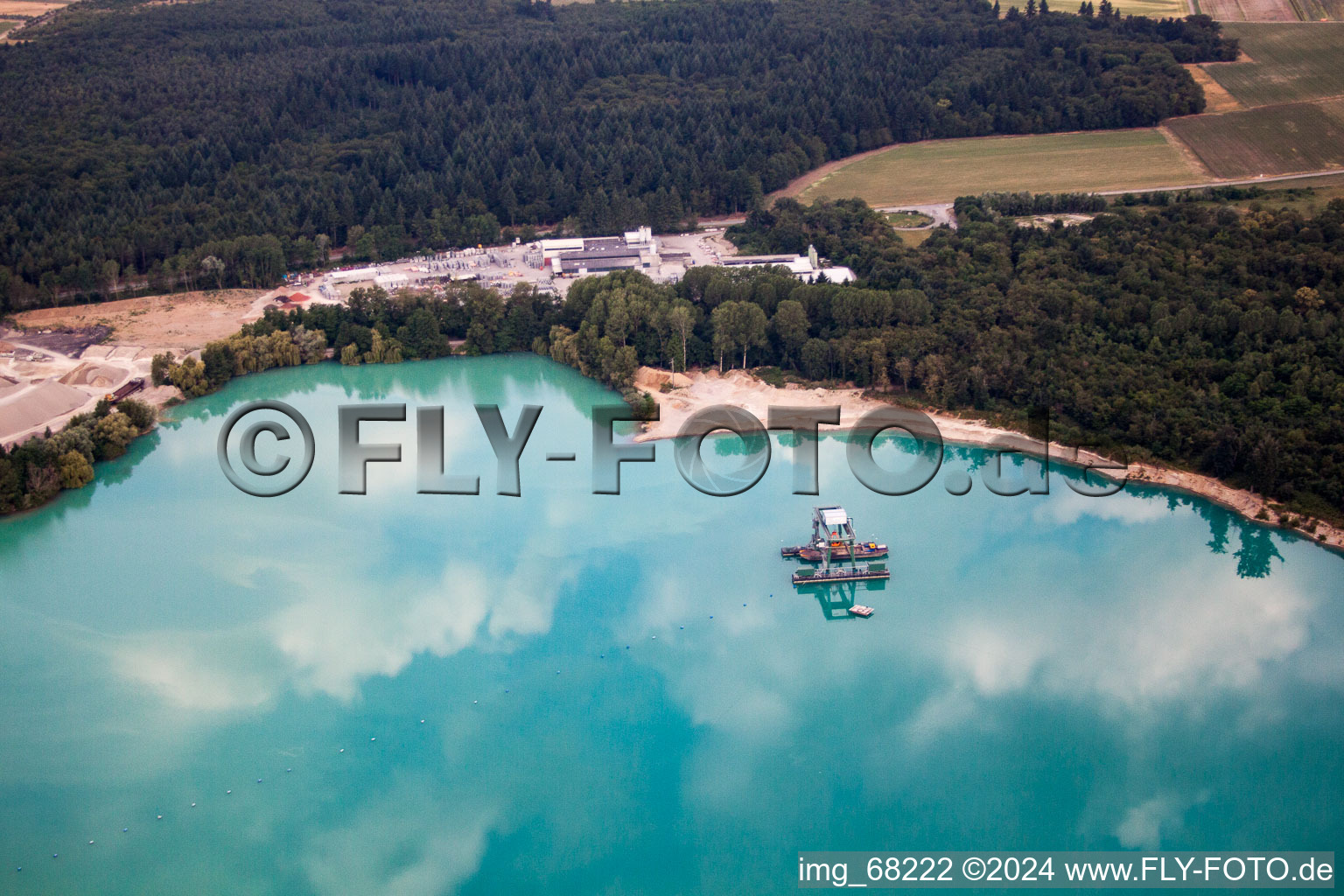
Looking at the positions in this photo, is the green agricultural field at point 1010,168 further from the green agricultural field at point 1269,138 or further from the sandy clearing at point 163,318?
the sandy clearing at point 163,318

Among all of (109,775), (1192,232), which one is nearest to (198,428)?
(109,775)

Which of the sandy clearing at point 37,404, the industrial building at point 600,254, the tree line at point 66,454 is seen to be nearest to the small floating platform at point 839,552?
the tree line at point 66,454

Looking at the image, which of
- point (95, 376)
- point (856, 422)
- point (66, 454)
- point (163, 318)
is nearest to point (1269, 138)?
point (856, 422)

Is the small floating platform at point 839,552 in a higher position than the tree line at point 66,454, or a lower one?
lower

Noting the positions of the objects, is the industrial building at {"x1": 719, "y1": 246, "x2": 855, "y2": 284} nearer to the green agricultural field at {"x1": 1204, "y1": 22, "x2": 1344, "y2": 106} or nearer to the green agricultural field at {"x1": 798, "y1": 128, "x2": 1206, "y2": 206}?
the green agricultural field at {"x1": 798, "y1": 128, "x2": 1206, "y2": 206}

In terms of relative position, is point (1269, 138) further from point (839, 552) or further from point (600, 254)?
point (839, 552)
